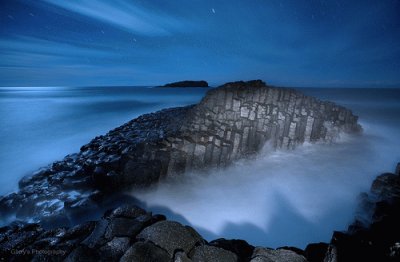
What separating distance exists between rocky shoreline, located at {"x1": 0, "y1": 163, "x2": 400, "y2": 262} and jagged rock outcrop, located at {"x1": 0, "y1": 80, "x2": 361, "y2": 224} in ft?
7.08

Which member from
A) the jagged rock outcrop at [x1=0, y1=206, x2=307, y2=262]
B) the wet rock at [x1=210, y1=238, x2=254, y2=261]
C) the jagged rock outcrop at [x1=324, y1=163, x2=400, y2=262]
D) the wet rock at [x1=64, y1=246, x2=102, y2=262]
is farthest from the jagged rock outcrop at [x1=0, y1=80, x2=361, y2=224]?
the jagged rock outcrop at [x1=324, y1=163, x2=400, y2=262]

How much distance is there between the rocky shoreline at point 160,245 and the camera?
2777mm

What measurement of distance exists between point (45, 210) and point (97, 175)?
1367 millimetres

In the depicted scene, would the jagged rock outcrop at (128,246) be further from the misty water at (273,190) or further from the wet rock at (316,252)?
the misty water at (273,190)

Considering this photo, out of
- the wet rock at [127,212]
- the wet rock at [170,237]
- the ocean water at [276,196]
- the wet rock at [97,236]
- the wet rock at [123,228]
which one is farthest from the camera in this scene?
the ocean water at [276,196]

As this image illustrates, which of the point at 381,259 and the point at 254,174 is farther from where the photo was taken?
the point at 254,174

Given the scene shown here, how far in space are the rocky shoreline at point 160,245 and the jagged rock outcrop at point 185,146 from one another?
2159 mm

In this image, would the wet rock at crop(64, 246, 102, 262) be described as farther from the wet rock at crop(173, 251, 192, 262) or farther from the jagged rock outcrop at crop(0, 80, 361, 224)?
the jagged rock outcrop at crop(0, 80, 361, 224)

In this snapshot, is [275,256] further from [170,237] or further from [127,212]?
→ [127,212]

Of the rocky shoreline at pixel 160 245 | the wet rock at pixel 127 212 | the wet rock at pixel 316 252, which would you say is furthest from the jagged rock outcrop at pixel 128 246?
the wet rock at pixel 316 252

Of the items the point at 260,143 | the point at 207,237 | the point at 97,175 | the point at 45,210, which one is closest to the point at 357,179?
the point at 260,143

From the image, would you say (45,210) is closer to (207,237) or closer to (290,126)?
(207,237)

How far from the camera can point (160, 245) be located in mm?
2906

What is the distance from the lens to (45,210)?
17.7 feet
